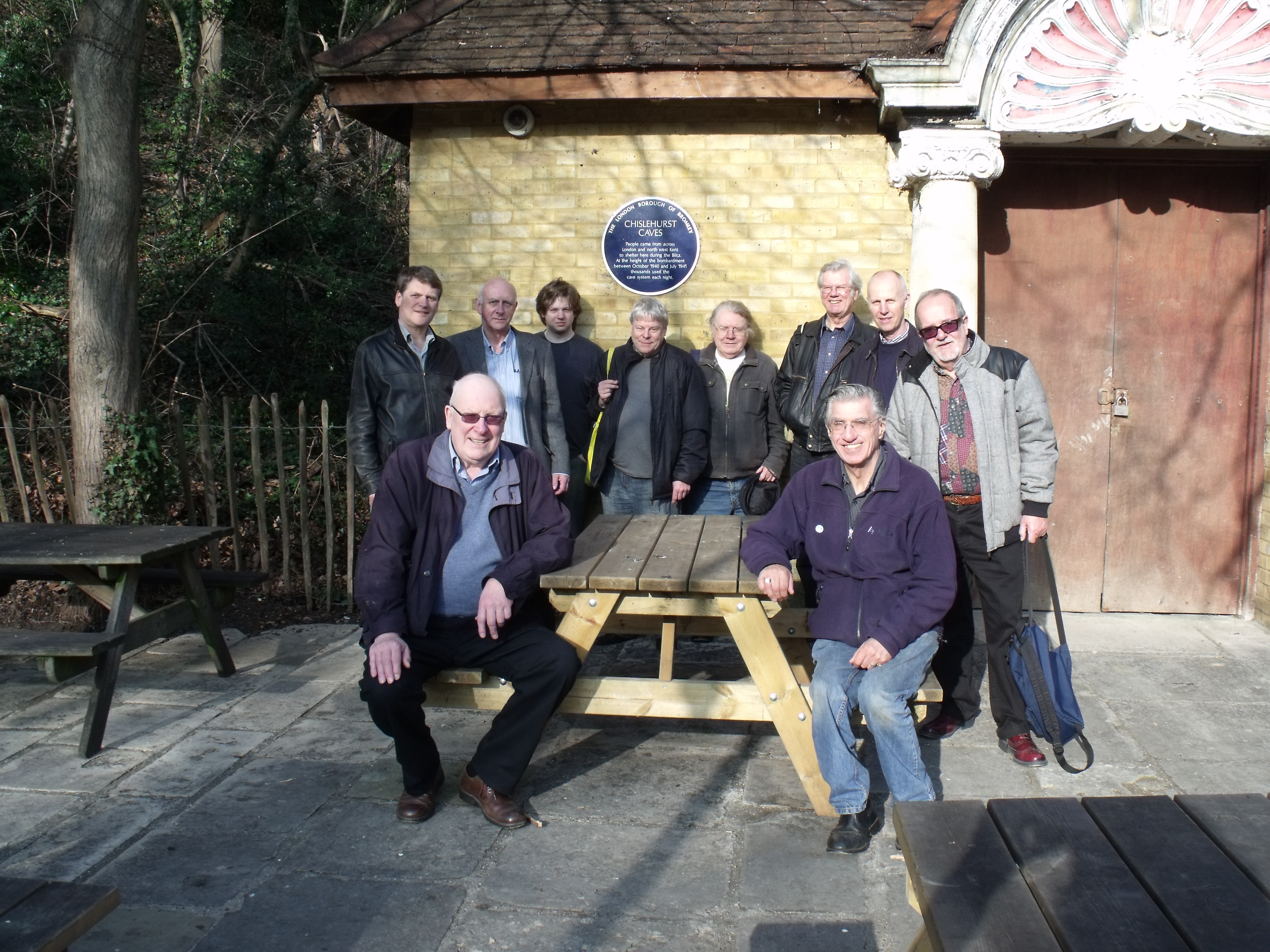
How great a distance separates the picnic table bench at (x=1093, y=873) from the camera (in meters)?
1.77

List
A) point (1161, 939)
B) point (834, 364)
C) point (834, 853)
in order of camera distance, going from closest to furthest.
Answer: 1. point (1161, 939)
2. point (834, 853)
3. point (834, 364)

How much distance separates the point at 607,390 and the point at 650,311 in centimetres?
47

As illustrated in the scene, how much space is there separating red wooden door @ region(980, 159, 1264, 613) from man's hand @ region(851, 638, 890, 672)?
333cm

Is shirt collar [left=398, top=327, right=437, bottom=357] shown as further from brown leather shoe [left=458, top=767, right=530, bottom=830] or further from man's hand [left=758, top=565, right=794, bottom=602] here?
man's hand [left=758, top=565, right=794, bottom=602]

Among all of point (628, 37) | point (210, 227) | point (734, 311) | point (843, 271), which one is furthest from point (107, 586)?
point (210, 227)

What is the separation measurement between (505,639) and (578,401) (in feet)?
7.31

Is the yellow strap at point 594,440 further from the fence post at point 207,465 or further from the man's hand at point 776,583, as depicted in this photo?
the fence post at point 207,465

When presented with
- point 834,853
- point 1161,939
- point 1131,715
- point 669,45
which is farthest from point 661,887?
point 669,45

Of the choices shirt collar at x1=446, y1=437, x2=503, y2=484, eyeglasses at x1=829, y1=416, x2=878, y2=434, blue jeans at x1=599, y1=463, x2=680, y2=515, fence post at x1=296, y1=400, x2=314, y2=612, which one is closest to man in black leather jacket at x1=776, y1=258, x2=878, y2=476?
blue jeans at x1=599, y1=463, x2=680, y2=515

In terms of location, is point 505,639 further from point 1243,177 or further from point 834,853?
point 1243,177

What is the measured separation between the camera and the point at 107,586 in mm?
4656

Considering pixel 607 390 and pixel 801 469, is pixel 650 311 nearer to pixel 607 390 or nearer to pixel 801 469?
pixel 607 390

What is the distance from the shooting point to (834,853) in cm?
340

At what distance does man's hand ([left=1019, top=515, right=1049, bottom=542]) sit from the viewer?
4234mm
